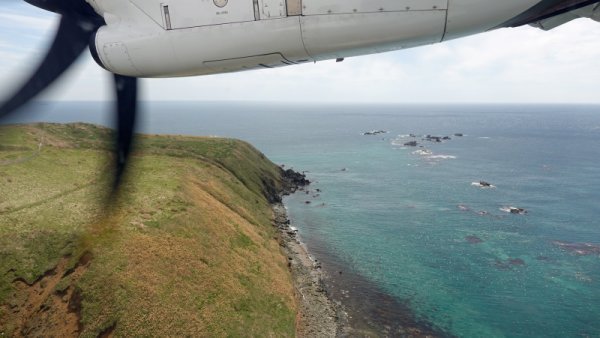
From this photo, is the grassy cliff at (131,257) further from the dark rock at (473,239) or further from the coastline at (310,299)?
the dark rock at (473,239)

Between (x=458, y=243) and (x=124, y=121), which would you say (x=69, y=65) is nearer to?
(x=124, y=121)

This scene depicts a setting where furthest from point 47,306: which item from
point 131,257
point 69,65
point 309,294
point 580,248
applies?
point 580,248

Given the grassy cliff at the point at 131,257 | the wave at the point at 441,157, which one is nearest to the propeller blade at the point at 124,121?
the grassy cliff at the point at 131,257

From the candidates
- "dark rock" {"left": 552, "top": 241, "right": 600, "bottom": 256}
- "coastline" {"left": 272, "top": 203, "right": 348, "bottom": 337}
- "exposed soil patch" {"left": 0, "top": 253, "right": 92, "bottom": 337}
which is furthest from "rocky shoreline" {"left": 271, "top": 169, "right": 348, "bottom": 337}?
"dark rock" {"left": 552, "top": 241, "right": 600, "bottom": 256}

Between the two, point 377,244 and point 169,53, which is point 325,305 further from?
point 169,53

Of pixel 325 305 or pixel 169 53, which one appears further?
pixel 325 305

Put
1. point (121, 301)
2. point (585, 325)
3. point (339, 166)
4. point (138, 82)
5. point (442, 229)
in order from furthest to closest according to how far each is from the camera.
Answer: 1. point (339, 166)
2. point (442, 229)
3. point (585, 325)
4. point (121, 301)
5. point (138, 82)

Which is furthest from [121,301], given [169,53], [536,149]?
[536,149]
